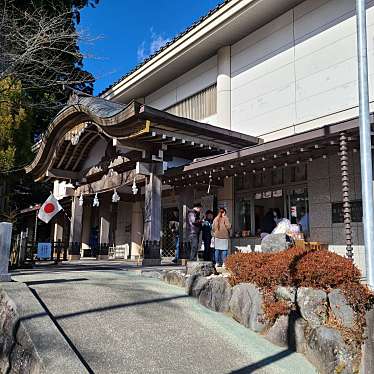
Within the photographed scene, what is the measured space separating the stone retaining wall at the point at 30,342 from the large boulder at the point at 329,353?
2.78m

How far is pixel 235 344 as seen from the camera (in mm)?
5082

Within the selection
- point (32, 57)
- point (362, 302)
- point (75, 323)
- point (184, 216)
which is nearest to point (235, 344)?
point (362, 302)

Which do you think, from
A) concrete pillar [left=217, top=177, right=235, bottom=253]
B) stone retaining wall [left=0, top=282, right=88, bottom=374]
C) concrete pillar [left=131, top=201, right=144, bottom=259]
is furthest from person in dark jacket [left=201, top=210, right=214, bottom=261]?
concrete pillar [left=131, top=201, right=144, bottom=259]

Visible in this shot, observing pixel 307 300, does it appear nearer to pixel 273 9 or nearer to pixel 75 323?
pixel 75 323

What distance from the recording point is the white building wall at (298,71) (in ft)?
33.4

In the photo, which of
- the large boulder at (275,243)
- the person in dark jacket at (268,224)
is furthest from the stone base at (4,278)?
the person in dark jacket at (268,224)

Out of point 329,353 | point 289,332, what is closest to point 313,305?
point 289,332

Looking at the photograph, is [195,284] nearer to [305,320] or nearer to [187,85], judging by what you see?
[305,320]

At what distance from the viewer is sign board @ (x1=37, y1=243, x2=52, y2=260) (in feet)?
46.0

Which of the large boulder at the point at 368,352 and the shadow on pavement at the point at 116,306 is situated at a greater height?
the shadow on pavement at the point at 116,306

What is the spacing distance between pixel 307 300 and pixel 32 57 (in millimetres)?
9844

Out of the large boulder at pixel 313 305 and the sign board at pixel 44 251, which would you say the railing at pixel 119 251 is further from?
the large boulder at pixel 313 305

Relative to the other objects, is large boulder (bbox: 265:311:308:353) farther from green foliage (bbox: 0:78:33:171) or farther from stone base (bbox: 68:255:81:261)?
stone base (bbox: 68:255:81:261)

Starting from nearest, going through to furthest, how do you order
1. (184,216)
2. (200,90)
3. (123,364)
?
(123,364) → (184,216) → (200,90)
